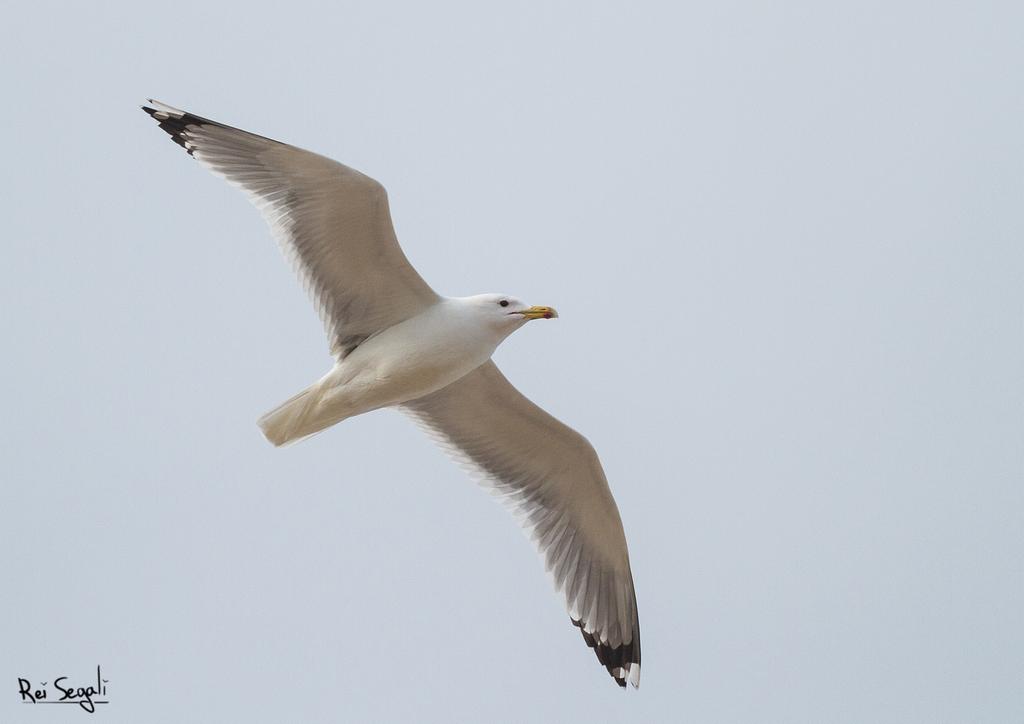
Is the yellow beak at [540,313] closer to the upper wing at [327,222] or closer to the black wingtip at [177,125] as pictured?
the upper wing at [327,222]

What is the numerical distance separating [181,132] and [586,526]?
3544 mm

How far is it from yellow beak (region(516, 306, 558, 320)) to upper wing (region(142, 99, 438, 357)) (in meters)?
0.64

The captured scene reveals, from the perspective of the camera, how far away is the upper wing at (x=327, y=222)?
855 centimetres

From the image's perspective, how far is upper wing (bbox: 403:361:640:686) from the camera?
31.1ft

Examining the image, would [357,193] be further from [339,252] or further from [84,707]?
[84,707]

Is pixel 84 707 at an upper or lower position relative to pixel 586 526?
lower

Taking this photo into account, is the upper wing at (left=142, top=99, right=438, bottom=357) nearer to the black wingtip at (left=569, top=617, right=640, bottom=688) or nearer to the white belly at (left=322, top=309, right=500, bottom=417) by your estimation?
the white belly at (left=322, top=309, right=500, bottom=417)

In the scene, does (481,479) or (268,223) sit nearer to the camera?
(268,223)

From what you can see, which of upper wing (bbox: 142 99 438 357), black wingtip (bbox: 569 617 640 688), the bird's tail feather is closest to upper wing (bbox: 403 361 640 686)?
black wingtip (bbox: 569 617 640 688)

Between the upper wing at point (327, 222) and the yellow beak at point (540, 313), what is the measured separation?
25.2 inches

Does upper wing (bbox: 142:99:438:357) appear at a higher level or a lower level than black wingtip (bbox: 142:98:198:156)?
lower

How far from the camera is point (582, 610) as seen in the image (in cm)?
989

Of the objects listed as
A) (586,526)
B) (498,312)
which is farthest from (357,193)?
(586,526)

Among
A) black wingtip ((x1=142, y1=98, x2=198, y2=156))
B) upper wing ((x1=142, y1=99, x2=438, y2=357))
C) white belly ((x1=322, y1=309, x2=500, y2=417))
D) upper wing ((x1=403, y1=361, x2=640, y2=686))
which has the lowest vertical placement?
upper wing ((x1=403, y1=361, x2=640, y2=686))
